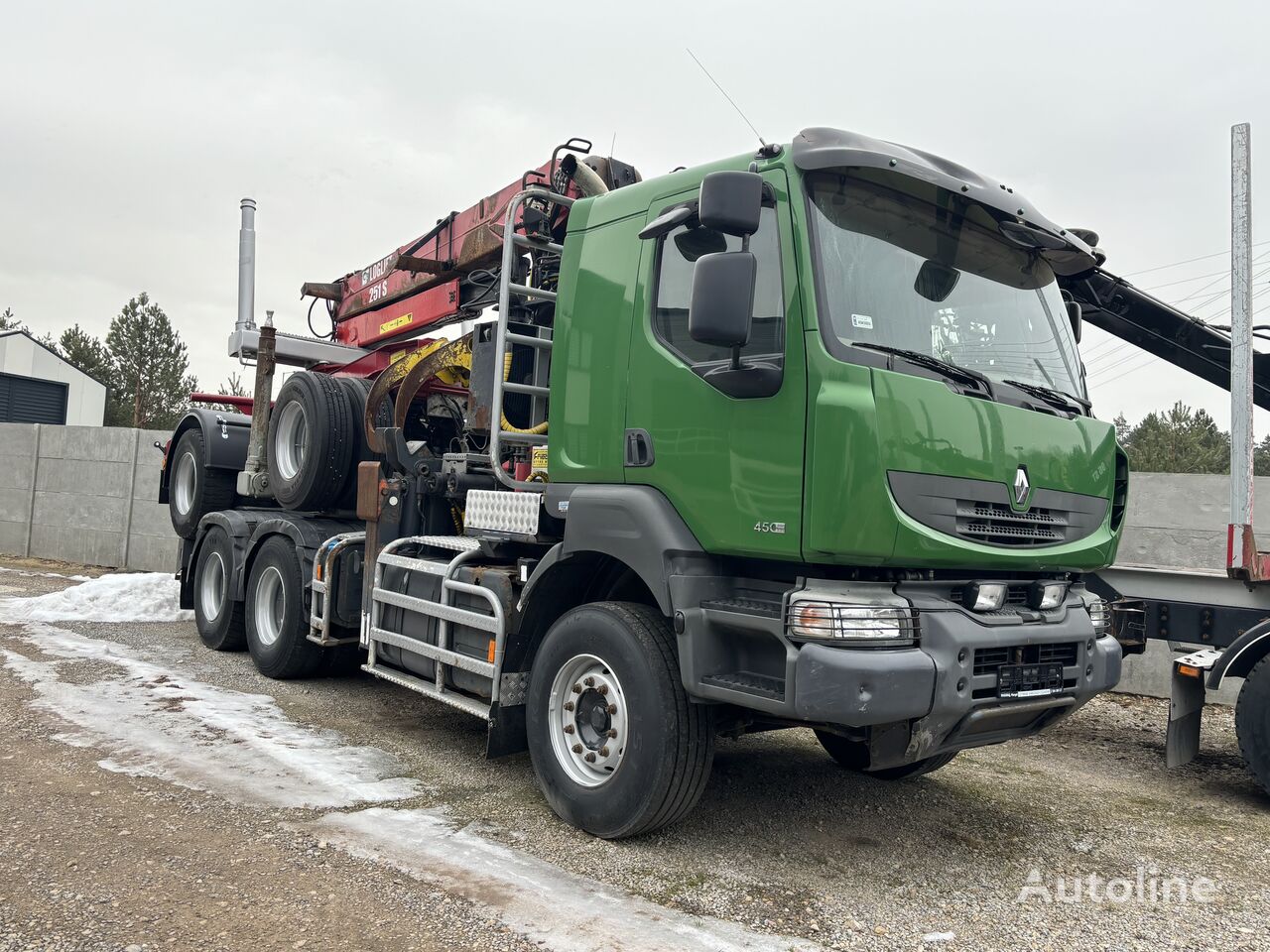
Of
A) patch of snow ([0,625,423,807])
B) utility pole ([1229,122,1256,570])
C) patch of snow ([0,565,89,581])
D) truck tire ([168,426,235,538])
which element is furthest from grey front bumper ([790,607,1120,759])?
patch of snow ([0,565,89,581])

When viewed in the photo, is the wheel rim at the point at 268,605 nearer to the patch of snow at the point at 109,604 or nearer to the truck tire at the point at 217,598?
the truck tire at the point at 217,598

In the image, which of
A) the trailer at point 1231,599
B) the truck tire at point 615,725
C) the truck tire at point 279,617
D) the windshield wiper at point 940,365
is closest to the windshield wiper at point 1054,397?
the windshield wiper at point 940,365

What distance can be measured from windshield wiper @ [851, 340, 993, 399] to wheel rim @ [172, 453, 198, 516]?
700 centimetres

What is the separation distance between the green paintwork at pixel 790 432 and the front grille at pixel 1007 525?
2.0 inches

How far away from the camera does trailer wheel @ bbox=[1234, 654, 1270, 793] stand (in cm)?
526

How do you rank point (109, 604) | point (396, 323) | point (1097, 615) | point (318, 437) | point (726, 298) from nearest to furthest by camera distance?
1. point (726, 298)
2. point (1097, 615)
3. point (318, 437)
4. point (396, 323)
5. point (109, 604)

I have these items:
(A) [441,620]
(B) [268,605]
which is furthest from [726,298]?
Result: (B) [268,605]

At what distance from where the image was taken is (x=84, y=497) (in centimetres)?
1575

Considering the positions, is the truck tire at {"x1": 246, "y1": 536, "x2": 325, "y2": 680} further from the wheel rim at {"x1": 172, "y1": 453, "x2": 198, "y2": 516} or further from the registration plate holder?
the registration plate holder

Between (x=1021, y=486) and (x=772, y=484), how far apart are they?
1.07 metres

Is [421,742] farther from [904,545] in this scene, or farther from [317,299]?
[317,299]

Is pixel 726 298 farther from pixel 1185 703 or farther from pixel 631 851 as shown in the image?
pixel 1185 703

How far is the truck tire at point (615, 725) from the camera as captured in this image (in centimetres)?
402

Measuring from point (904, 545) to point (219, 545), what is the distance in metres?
6.53
